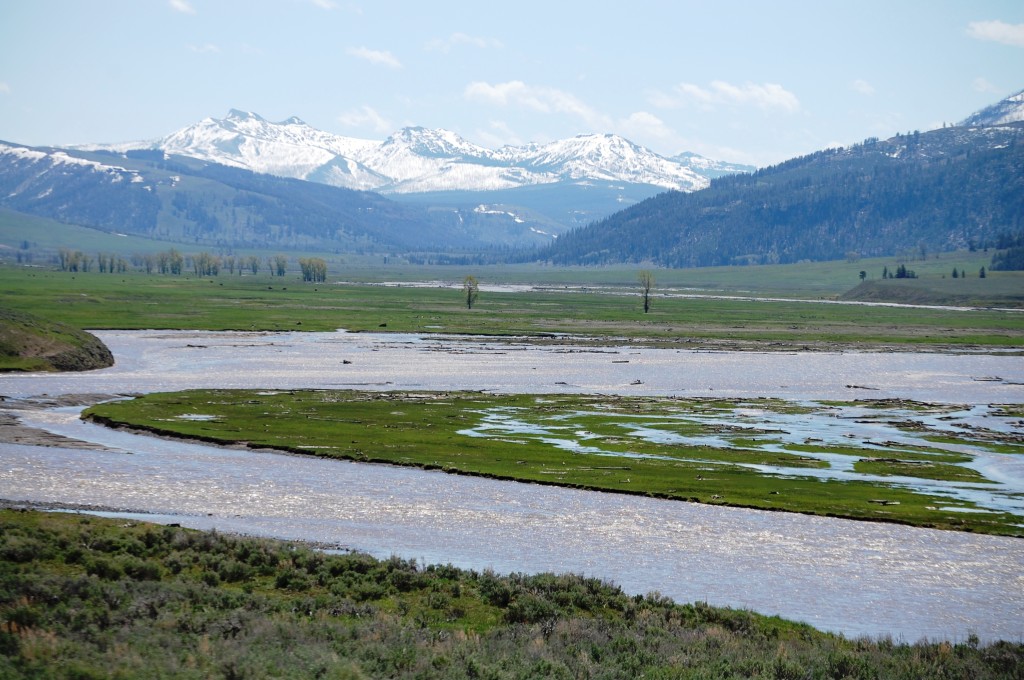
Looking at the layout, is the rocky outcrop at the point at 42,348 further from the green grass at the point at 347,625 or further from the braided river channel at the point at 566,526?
the green grass at the point at 347,625

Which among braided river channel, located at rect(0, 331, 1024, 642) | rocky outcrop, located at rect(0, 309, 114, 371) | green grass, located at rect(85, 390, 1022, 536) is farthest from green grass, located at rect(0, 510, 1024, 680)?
rocky outcrop, located at rect(0, 309, 114, 371)

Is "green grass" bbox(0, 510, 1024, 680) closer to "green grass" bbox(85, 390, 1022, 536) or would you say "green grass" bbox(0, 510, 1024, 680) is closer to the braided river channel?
the braided river channel

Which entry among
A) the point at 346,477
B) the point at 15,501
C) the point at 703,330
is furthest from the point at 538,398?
the point at 703,330

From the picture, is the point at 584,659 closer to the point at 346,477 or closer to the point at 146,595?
the point at 146,595

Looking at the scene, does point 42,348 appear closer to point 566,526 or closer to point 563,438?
point 563,438

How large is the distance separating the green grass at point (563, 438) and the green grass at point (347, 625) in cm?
1893

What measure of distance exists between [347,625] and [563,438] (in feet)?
134

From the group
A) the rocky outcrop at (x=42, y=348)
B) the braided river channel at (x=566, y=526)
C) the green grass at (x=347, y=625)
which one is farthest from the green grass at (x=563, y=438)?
the rocky outcrop at (x=42, y=348)

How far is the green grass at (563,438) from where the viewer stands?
50656mm

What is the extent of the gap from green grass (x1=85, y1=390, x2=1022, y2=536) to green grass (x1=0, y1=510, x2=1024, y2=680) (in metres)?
18.9

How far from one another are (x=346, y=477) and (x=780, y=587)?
24473mm

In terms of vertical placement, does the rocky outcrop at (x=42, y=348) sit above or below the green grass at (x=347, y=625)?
above

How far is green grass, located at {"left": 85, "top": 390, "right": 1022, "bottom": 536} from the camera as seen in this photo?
166 ft

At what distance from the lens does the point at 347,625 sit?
27969 millimetres
